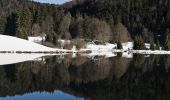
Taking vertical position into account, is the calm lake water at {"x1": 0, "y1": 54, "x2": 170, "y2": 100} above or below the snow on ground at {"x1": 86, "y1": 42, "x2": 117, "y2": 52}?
below

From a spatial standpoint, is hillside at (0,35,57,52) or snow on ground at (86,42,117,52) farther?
snow on ground at (86,42,117,52)

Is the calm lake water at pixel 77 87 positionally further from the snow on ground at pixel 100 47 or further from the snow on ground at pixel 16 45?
the snow on ground at pixel 100 47

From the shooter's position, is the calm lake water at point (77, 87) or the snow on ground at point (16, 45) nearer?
the calm lake water at point (77, 87)

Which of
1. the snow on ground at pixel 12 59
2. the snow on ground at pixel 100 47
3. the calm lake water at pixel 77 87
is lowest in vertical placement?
the calm lake water at pixel 77 87

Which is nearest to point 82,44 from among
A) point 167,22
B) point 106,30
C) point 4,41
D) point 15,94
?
point 4,41

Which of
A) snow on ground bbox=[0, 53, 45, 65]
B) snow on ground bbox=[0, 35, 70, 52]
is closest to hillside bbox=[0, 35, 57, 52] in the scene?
snow on ground bbox=[0, 35, 70, 52]

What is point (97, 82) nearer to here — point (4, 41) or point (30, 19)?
point (4, 41)

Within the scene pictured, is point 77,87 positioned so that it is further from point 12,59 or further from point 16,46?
point 16,46

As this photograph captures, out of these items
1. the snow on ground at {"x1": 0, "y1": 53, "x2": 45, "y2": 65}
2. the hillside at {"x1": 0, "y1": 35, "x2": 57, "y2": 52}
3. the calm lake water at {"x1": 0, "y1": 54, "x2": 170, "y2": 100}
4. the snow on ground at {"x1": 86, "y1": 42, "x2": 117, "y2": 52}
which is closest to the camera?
the calm lake water at {"x1": 0, "y1": 54, "x2": 170, "y2": 100}

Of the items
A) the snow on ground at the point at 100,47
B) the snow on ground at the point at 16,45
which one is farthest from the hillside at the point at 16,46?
the snow on ground at the point at 100,47

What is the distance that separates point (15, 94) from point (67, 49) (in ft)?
232

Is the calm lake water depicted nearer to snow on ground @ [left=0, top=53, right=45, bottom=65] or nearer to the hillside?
snow on ground @ [left=0, top=53, right=45, bottom=65]

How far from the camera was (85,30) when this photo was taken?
425ft

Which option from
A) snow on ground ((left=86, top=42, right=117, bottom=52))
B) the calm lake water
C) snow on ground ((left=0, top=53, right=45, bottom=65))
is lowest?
the calm lake water
